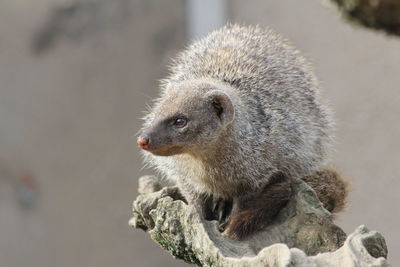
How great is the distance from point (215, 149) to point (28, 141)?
3.21 metres

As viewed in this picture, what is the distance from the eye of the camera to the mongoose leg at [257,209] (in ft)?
8.50

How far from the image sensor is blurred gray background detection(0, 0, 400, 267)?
5.90 metres

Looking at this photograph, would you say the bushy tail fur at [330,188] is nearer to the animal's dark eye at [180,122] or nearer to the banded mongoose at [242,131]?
the banded mongoose at [242,131]

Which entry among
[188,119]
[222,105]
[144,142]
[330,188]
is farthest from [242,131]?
[144,142]

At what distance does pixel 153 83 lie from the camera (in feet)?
20.3

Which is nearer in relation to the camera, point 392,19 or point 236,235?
point 392,19

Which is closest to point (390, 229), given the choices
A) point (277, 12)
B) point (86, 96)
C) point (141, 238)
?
point (277, 12)

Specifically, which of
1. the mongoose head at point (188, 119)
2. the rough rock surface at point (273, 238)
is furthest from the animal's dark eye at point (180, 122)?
the rough rock surface at point (273, 238)

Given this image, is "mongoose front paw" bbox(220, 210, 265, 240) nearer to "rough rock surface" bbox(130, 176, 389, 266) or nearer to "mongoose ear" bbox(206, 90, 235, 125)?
"rough rock surface" bbox(130, 176, 389, 266)

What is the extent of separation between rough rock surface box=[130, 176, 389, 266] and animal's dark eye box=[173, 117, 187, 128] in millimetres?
339

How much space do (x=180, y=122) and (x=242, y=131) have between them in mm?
323

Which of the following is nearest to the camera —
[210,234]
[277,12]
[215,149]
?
[210,234]

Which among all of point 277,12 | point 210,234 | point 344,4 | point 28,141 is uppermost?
point 344,4

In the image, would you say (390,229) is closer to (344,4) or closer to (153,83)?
(153,83)
